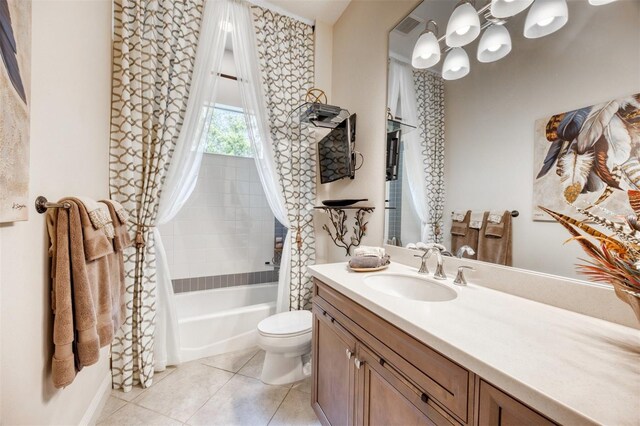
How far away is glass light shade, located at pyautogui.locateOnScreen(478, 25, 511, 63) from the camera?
3.43 ft

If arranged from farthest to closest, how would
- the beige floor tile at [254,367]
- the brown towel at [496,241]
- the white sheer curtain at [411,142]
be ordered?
1. the beige floor tile at [254,367]
2. the white sheer curtain at [411,142]
3. the brown towel at [496,241]

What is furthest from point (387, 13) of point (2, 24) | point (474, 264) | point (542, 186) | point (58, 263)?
point (58, 263)

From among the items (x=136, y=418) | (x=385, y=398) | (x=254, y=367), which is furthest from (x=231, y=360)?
(x=385, y=398)

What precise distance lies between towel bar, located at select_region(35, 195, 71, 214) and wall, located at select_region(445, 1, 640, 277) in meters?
1.75

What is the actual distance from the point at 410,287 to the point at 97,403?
1.94 meters

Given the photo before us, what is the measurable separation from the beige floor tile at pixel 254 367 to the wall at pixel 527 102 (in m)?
1.71

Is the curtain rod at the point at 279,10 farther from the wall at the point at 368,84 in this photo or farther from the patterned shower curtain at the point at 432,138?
the patterned shower curtain at the point at 432,138

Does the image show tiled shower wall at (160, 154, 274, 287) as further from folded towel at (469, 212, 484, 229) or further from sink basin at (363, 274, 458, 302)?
folded towel at (469, 212, 484, 229)

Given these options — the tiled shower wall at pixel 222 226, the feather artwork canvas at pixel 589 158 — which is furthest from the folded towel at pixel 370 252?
the tiled shower wall at pixel 222 226

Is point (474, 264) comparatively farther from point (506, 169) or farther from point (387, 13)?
point (387, 13)

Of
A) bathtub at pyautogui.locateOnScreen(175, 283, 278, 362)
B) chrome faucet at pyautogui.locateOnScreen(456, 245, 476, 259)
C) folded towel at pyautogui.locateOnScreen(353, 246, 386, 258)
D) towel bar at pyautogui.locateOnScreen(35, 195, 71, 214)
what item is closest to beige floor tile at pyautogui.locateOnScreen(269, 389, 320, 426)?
bathtub at pyautogui.locateOnScreen(175, 283, 278, 362)

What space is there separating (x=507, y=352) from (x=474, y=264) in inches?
24.4

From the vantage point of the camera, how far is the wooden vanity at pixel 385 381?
1.88 feet

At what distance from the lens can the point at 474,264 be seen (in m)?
1.14
